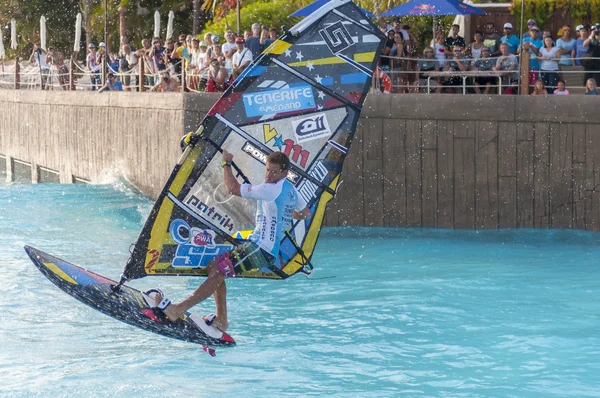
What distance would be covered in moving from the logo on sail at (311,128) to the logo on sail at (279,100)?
4.5 inches

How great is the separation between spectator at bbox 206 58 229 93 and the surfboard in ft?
25.6

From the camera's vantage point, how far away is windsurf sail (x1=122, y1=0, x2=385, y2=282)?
8.75 m

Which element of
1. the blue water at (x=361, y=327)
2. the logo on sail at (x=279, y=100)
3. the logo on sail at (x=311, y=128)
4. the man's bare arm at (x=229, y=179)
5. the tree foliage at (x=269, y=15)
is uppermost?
the tree foliage at (x=269, y=15)

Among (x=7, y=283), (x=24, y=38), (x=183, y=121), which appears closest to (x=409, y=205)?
(x=183, y=121)

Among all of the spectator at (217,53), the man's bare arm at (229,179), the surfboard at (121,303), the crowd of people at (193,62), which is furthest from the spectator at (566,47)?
the surfboard at (121,303)

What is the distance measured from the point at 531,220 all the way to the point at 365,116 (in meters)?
Result: 2.77

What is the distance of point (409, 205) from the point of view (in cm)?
1493

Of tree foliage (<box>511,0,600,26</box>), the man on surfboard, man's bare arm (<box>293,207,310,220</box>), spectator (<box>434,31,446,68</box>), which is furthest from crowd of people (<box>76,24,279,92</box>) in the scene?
the man on surfboard

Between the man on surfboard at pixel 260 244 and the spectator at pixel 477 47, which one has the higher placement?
the spectator at pixel 477 47

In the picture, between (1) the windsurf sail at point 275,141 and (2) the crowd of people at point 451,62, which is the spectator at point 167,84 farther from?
(1) the windsurf sail at point 275,141

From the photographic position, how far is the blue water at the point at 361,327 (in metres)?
A: 8.70

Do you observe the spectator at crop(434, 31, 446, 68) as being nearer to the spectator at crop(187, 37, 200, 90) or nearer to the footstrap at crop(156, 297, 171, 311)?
the spectator at crop(187, 37, 200, 90)

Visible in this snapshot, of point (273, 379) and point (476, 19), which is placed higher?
point (476, 19)

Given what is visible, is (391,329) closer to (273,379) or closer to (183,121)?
(273,379)
